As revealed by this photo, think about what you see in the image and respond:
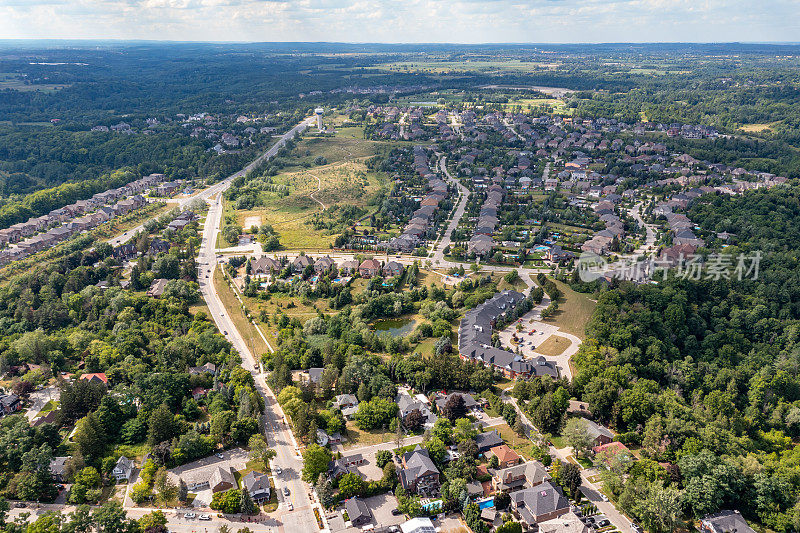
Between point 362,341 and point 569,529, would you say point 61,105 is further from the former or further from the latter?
point 569,529

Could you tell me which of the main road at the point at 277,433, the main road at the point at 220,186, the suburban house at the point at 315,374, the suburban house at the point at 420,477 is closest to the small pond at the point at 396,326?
the suburban house at the point at 315,374

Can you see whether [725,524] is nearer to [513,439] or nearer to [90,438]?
[513,439]

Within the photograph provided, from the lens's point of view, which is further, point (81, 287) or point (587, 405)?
point (81, 287)

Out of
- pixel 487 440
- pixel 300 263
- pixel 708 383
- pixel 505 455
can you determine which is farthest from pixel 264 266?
pixel 708 383

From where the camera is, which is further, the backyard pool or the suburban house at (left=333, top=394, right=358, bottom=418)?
the suburban house at (left=333, top=394, right=358, bottom=418)

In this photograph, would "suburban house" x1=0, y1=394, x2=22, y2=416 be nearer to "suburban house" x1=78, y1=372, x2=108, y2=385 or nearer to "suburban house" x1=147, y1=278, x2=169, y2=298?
"suburban house" x1=78, y1=372, x2=108, y2=385

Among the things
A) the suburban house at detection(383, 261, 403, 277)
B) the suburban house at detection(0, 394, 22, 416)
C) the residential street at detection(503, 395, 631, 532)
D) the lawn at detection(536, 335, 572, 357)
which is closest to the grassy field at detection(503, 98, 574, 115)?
the suburban house at detection(383, 261, 403, 277)

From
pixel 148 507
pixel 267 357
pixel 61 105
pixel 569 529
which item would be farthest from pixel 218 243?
pixel 61 105
